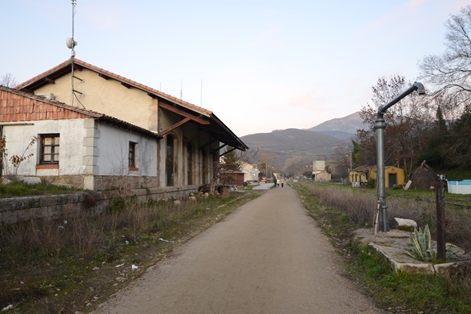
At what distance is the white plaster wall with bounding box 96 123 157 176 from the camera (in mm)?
12188

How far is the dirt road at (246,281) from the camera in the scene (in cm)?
430

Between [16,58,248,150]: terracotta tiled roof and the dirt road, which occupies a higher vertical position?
[16,58,248,150]: terracotta tiled roof

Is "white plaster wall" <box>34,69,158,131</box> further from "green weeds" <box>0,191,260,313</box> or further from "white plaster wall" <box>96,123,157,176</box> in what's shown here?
"green weeds" <box>0,191,260,313</box>

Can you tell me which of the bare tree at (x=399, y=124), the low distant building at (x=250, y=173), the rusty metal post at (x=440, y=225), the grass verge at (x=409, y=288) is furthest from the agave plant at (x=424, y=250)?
the low distant building at (x=250, y=173)

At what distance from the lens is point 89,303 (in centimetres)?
450

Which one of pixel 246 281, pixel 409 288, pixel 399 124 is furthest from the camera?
pixel 399 124

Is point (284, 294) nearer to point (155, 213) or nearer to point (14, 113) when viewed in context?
point (155, 213)

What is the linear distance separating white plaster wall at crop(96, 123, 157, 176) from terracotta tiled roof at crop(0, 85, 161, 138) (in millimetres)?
438

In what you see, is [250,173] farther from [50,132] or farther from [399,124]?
[50,132]

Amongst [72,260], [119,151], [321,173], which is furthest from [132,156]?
[321,173]

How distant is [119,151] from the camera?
526 inches

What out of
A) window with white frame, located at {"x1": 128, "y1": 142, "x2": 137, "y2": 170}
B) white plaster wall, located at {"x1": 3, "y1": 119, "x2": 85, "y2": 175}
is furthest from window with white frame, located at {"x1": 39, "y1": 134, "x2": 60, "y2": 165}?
window with white frame, located at {"x1": 128, "y1": 142, "x2": 137, "y2": 170}

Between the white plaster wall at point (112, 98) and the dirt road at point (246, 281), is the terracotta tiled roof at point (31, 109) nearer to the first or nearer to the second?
the white plaster wall at point (112, 98)

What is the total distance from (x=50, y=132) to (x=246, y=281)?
32.7 ft
